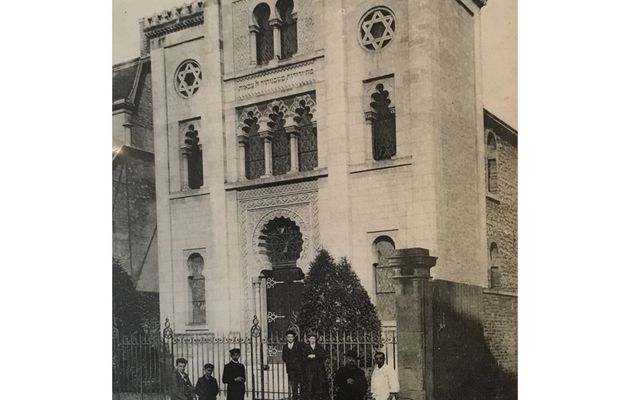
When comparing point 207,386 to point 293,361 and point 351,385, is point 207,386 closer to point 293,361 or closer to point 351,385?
point 293,361

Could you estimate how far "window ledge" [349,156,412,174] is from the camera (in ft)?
14.9

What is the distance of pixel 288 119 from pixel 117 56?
157 centimetres

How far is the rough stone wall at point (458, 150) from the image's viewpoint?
14.3 ft

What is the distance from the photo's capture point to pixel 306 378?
15.6ft

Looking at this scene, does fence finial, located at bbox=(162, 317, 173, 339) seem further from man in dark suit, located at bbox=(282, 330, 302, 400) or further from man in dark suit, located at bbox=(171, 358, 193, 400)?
man in dark suit, located at bbox=(282, 330, 302, 400)

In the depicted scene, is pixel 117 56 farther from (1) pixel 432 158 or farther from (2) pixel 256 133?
(1) pixel 432 158

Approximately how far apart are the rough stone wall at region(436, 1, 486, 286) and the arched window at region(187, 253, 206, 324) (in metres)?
1.77

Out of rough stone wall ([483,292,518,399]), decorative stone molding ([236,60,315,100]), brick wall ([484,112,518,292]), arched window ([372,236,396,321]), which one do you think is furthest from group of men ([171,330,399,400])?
decorative stone molding ([236,60,315,100])

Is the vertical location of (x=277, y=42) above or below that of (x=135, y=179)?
above

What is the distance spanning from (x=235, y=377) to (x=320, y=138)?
66.6 inches

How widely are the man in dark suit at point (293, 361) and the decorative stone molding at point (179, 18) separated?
2263 millimetres

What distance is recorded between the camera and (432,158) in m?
4.44

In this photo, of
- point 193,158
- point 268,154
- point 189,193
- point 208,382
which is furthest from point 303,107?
point 208,382

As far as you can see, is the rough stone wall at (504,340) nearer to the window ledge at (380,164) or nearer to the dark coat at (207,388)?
the window ledge at (380,164)
